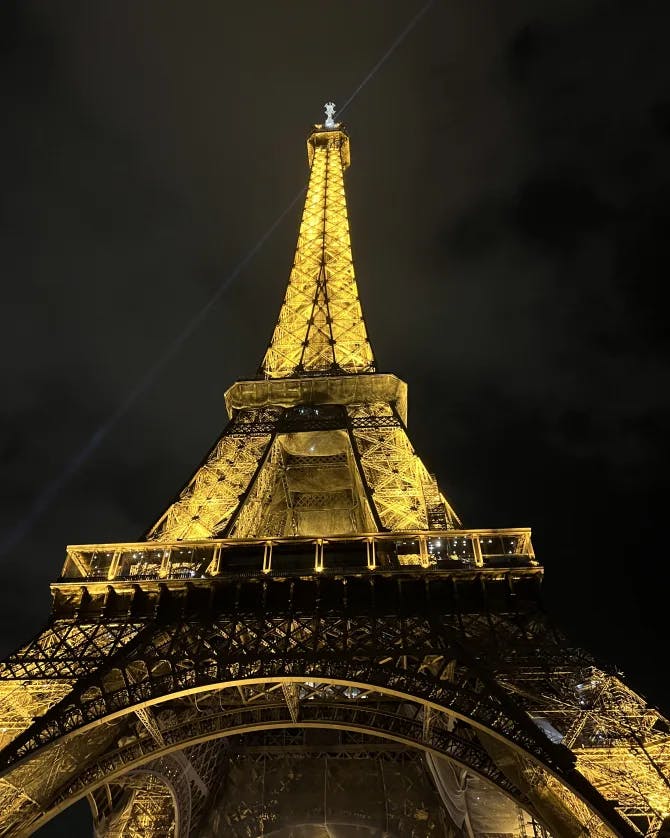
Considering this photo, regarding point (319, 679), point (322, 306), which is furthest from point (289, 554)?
point (322, 306)

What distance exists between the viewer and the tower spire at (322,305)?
2662cm

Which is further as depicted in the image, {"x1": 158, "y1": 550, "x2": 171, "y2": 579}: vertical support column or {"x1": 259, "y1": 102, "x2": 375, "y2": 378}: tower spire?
{"x1": 259, "y1": 102, "x2": 375, "y2": 378}: tower spire

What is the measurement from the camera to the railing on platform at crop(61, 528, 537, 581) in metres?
14.1

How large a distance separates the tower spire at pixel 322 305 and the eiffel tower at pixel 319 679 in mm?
4431

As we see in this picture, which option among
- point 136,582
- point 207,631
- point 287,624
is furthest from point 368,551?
point 136,582

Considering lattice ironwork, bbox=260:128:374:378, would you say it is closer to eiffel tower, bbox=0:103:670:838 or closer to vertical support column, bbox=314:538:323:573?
eiffel tower, bbox=0:103:670:838

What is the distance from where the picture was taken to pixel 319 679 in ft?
36.9

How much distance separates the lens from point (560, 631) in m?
12.1

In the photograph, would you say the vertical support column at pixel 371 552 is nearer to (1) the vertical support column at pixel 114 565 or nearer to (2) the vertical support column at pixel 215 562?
(2) the vertical support column at pixel 215 562

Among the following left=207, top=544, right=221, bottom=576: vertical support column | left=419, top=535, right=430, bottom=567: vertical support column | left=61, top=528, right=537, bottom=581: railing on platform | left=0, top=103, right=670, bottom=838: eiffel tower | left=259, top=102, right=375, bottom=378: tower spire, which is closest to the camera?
left=0, top=103, right=670, bottom=838: eiffel tower

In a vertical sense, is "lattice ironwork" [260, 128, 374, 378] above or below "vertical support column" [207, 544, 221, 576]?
above

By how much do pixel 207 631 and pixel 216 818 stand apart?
41.1 ft

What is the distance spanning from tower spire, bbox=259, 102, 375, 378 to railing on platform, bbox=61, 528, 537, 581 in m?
10.6

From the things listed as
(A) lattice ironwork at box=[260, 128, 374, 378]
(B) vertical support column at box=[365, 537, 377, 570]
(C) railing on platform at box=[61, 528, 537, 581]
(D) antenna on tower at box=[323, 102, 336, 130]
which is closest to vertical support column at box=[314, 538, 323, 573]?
(C) railing on platform at box=[61, 528, 537, 581]
